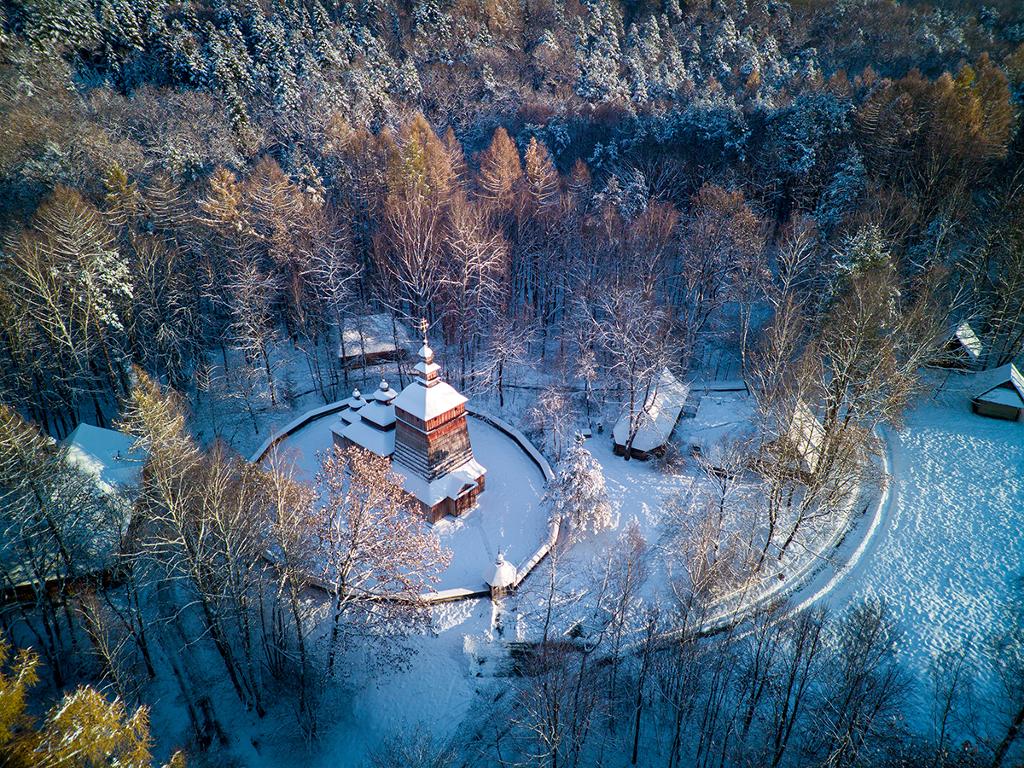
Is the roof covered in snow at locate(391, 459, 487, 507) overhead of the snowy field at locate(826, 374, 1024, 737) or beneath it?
overhead

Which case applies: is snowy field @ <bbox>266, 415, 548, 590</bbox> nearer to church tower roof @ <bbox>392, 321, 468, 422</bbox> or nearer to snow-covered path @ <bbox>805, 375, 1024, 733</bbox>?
church tower roof @ <bbox>392, 321, 468, 422</bbox>

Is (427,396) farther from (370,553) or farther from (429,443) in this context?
(370,553)

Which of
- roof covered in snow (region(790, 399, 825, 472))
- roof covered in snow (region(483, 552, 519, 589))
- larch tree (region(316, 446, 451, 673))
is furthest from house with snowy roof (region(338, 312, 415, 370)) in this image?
roof covered in snow (region(790, 399, 825, 472))

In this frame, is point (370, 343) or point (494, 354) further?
point (370, 343)

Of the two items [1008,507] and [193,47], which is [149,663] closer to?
[1008,507]

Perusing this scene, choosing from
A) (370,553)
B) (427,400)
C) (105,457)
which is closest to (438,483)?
(427,400)

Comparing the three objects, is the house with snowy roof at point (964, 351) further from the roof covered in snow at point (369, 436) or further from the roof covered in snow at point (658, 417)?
the roof covered in snow at point (369, 436)
